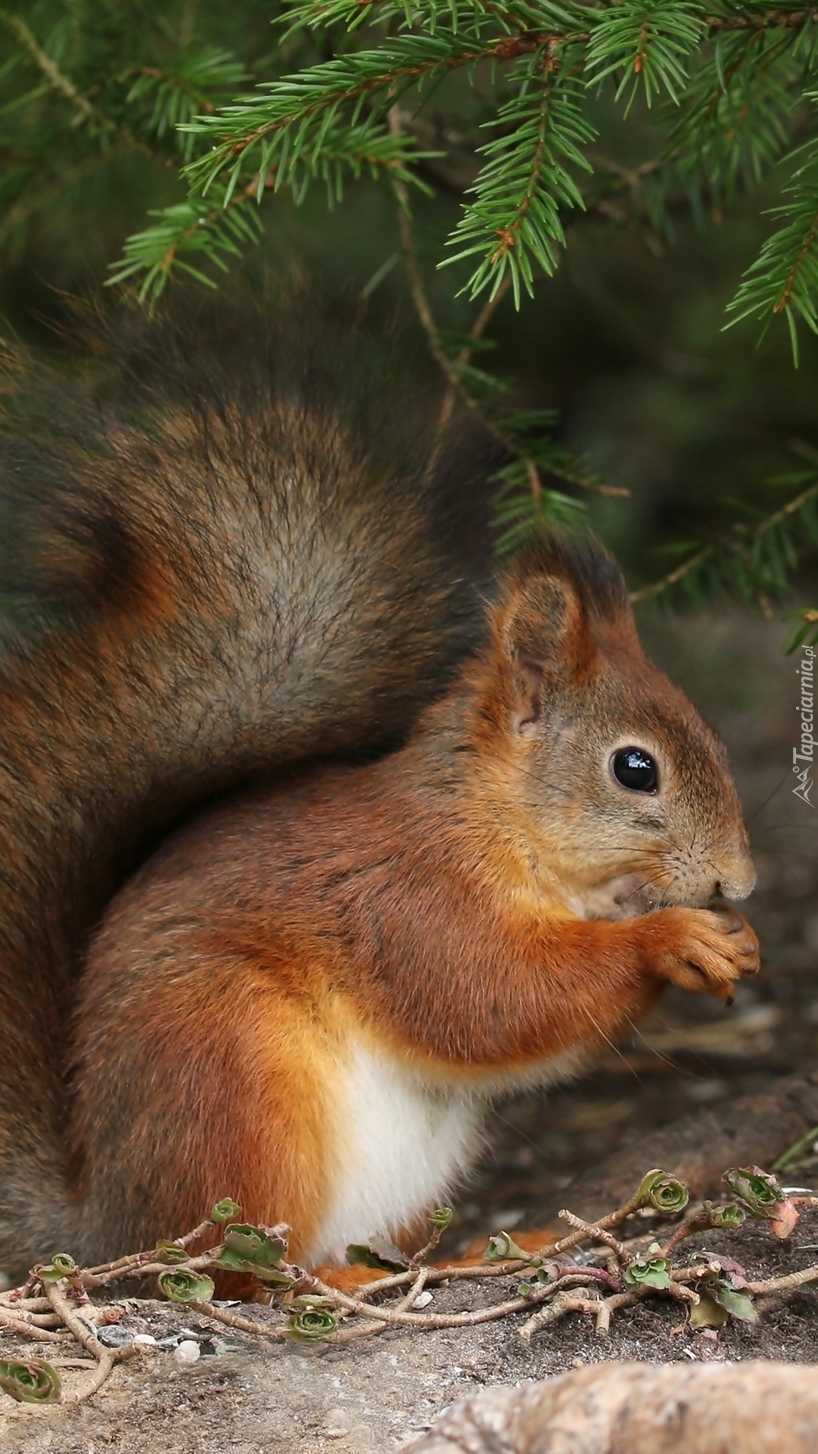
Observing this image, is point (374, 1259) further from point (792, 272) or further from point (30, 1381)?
point (792, 272)

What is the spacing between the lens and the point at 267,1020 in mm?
1545

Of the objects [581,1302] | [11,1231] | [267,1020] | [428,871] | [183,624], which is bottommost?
[11,1231]

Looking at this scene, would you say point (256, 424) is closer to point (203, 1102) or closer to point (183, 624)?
point (183, 624)

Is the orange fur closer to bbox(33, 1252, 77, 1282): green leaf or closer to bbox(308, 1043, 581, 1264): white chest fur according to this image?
bbox(308, 1043, 581, 1264): white chest fur

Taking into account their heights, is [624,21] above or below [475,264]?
below

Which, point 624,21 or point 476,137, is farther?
point 476,137

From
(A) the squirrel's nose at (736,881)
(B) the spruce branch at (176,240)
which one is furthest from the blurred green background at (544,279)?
(A) the squirrel's nose at (736,881)

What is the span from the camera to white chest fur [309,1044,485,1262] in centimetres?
160

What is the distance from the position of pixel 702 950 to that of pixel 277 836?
0.50m

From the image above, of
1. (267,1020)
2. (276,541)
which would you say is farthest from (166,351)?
(267,1020)

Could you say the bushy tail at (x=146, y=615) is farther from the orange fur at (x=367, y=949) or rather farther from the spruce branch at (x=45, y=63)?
the spruce branch at (x=45, y=63)

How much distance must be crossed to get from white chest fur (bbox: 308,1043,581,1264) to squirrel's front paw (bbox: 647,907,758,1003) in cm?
18

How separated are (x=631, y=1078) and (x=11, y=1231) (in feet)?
4.12

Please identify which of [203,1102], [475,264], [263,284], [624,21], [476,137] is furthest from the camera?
[475,264]
